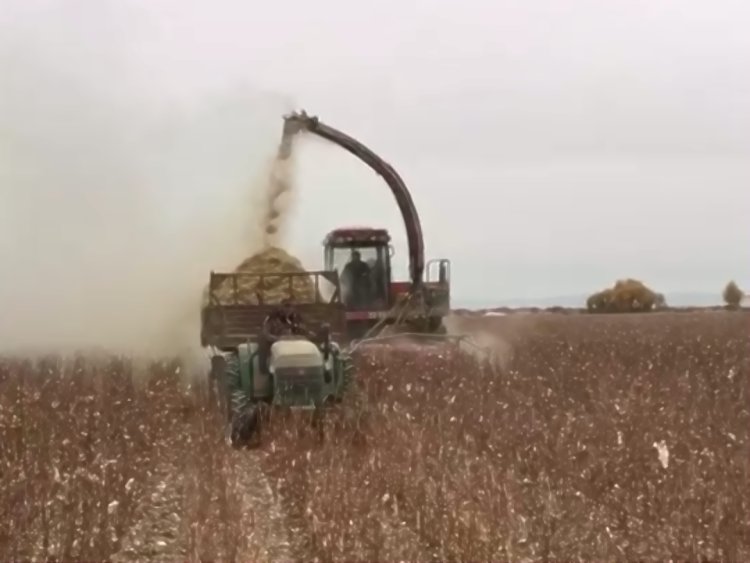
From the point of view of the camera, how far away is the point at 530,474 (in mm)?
8062

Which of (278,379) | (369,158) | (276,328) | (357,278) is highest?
(369,158)

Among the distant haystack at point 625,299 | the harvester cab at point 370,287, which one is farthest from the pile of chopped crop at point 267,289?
A: the distant haystack at point 625,299

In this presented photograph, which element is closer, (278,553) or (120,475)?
(278,553)

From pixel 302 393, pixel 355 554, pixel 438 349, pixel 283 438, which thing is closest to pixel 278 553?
pixel 355 554

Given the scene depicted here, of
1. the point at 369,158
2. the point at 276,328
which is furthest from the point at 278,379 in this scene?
the point at 369,158

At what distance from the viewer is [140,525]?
23.9 ft

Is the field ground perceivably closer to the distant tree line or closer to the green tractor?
the green tractor

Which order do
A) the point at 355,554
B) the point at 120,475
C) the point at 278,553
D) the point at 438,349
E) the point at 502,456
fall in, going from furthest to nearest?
the point at 438,349 < the point at 502,456 < the point at 120,475 < the point at 278,553 < the point at 355,554

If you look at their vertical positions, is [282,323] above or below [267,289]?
below

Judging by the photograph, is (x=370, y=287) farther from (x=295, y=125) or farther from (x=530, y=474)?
(x=530, y=474)

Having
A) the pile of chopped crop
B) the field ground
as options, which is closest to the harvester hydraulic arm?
the pile of chopped crop

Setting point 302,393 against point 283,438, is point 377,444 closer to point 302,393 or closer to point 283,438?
point 283,438

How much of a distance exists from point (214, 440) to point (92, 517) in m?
3.41

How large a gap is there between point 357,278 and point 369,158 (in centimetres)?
276
